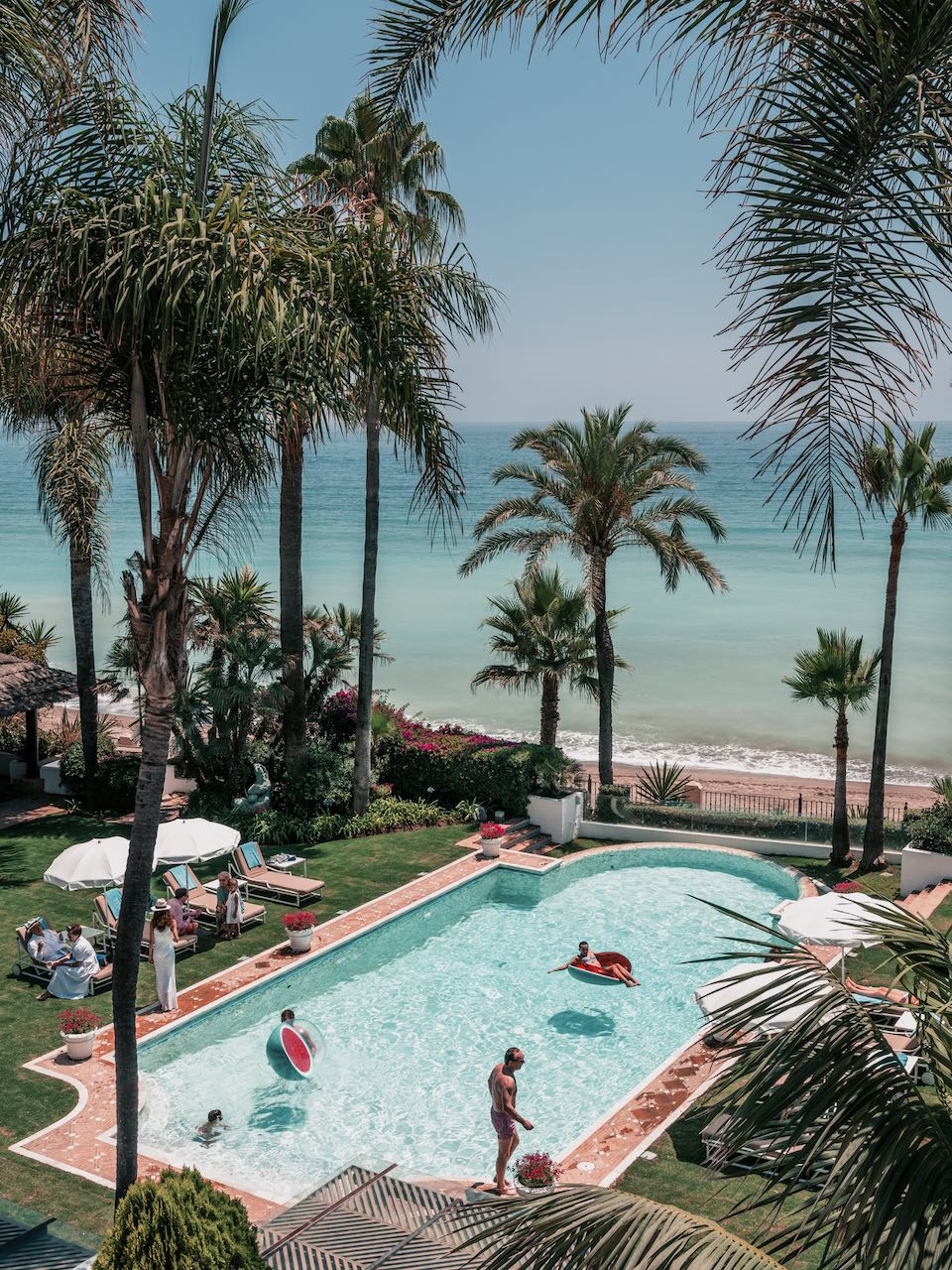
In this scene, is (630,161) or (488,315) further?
(488,315)

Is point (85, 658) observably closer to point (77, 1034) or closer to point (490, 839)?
point (490, 839)

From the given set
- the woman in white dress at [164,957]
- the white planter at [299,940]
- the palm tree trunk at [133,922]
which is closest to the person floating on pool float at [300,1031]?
the woman in white dress at [164,957]

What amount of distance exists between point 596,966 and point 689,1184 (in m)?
5.46

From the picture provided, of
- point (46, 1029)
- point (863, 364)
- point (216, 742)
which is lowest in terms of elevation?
point (46, 1029)

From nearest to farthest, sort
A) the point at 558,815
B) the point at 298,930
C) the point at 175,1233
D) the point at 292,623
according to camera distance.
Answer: the point at 175,1233 < the point at 298,930 < the point at 558,815 < the point at 292,623

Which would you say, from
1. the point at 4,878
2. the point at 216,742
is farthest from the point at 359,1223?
the point at 216,742

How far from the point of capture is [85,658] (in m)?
23.4

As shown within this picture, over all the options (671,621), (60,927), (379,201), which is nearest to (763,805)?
(60,927)

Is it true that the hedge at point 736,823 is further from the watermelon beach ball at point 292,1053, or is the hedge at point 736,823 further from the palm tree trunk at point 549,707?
the watermelon beach ball at point 292,1053

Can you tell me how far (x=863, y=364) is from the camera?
372 centimetres

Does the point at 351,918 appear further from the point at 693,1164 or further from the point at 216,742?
the point at 693,1164

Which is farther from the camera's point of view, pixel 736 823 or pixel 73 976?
pixel 736 823

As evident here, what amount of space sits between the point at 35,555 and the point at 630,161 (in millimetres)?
91675

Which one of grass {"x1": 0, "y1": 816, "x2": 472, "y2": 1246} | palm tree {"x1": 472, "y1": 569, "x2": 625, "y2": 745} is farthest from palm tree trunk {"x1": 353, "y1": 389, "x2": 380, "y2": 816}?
palm tree {"x1": 472, "y1": 569, "x2": 625, "y2": 745}
